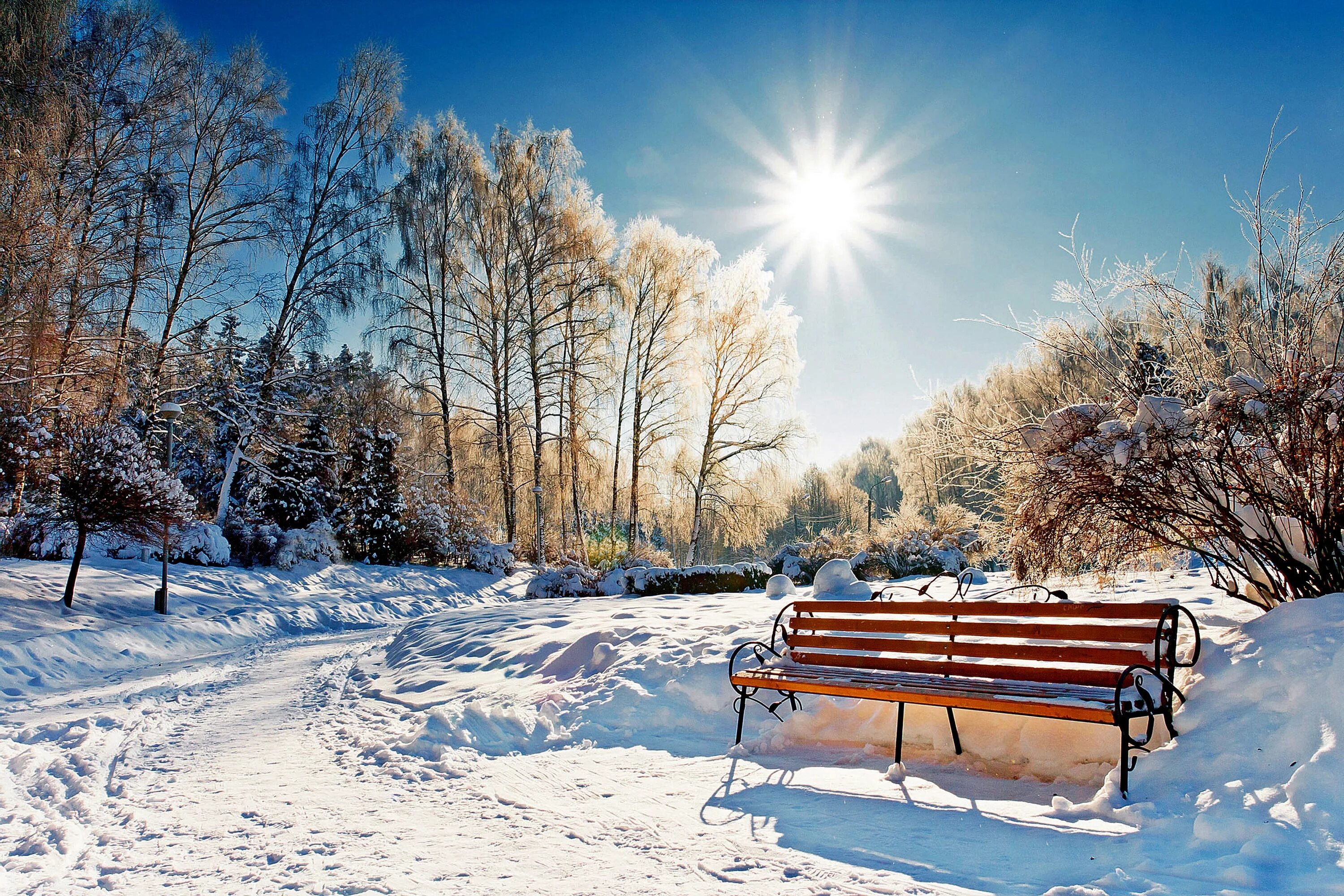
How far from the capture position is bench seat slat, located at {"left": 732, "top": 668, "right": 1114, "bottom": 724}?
3113 mm

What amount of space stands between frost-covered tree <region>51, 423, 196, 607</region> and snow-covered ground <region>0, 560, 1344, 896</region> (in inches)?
124

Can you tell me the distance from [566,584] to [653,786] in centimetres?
1036

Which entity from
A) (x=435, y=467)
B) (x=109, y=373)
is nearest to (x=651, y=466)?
(x=435, y=467)

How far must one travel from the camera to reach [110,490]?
29.0ft

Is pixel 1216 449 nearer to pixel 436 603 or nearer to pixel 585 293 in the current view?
pixel 436 603

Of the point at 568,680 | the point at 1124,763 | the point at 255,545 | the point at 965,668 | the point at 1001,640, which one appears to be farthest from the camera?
the point at 255,545

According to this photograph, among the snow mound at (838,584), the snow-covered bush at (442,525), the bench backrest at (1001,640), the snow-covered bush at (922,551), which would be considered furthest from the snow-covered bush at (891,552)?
the snow-covered bush at (442,525)

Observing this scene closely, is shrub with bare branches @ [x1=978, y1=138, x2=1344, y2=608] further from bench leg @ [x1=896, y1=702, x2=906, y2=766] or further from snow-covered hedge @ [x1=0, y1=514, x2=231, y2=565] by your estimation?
snow-covered hedge @ [x1=0, y1=514, x2=231, y2=565]

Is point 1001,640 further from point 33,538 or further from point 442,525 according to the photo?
point 442,525

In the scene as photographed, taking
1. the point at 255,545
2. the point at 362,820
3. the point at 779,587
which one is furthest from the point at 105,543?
the point at 362,820

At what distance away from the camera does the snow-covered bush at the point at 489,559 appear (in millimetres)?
17688

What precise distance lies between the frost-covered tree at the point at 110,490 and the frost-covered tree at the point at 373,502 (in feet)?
25.1

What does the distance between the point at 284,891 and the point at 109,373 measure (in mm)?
9044

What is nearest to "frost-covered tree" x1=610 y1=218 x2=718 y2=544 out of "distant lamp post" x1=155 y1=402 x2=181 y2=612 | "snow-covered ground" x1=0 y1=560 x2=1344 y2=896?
"distant lamp post" x1=155 y1=402 x2=181 y2=612
